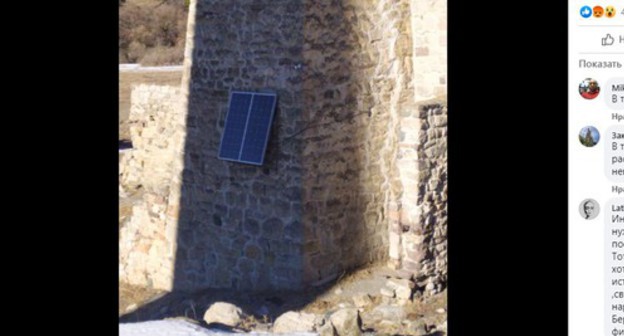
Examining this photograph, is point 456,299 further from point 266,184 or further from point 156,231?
point 156,231

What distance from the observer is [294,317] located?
7.50 m

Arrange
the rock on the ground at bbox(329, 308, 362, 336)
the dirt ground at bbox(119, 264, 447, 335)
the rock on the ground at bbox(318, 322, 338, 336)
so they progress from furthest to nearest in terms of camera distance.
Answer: the dirt ground at bbox(119, 264, 447, 335)
the rock on the ground at bbox(329, 308, 362, 336)
the rock on the ground at bbox(318, 322, 338, 336)

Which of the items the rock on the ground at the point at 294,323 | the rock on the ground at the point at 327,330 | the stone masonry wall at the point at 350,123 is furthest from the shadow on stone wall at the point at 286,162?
the rock on the ground at the point at 327,330

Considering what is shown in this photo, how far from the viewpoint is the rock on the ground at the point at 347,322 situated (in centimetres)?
706

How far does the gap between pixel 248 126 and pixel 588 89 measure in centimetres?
610

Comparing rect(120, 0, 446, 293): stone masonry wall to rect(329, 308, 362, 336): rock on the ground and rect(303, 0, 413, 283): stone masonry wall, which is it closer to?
rect(303, 0, 413, 283): stone masonry wall

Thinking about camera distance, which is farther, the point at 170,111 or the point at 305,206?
the point at 170,111

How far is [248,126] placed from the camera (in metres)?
8.91

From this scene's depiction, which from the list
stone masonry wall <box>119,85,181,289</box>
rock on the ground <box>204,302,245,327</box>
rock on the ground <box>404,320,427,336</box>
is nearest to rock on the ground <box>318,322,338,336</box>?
rock on the ground <box>404,320,427,336</box>

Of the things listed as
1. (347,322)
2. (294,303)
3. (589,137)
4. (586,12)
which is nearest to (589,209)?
(589,137)

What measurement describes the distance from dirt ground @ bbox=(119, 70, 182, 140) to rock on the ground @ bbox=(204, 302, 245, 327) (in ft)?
36.0

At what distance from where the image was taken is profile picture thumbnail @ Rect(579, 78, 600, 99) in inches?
119

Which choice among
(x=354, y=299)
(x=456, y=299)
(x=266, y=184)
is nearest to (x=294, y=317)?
(x=354, y=299)
